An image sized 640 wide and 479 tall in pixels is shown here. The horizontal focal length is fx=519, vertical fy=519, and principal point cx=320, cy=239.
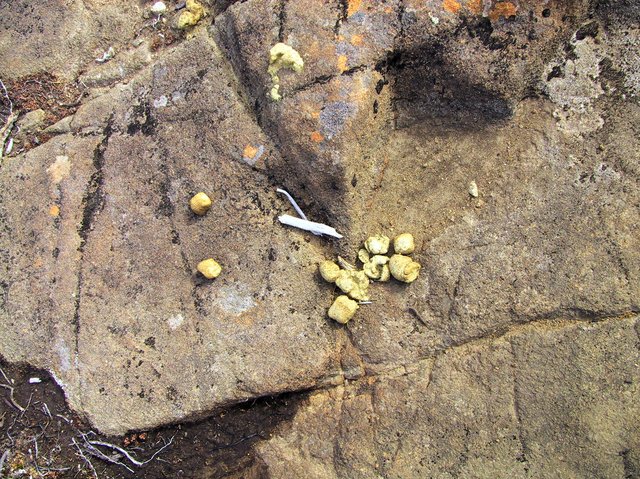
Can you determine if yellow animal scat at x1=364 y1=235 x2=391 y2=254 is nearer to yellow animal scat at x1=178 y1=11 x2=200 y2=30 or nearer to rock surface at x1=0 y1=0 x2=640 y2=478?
rock surface at x1=0 y1=0 x2=640 y2=478

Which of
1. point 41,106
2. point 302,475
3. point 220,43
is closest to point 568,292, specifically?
point 302,475

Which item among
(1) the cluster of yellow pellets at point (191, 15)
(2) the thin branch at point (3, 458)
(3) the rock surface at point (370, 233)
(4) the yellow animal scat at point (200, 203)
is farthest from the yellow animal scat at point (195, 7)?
(2) the thin branch at point (3, 458)

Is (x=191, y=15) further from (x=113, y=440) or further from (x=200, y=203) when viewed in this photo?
(x=113, y=440)

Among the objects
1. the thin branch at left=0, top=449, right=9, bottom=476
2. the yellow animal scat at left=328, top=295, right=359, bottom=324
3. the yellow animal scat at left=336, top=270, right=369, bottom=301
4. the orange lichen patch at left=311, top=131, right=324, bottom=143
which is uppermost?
the orange lichen patch at left=311, top=131, right=324, bottom=143

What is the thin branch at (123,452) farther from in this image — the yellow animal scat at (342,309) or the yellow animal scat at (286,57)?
the yellow animal scat at (286,57)

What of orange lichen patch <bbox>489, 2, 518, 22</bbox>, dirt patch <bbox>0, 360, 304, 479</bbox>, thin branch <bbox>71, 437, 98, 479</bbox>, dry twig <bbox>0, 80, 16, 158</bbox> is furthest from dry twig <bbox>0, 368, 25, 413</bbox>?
orange lichen patch <bbox>489, 2, 518, 22</bbox>

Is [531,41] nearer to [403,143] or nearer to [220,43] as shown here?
[403,143]
